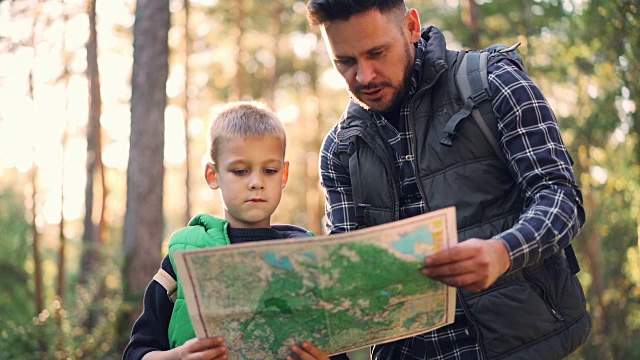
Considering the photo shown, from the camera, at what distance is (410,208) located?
2994 mm

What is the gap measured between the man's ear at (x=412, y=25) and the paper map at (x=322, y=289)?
101cm

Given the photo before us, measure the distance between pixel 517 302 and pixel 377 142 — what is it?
2.55 feet

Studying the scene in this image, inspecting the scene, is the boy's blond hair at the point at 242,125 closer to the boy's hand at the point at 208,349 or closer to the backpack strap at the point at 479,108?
the backpack strap at the point at 479,108

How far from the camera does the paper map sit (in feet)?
7.84

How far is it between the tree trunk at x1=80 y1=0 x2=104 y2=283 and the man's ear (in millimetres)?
12349

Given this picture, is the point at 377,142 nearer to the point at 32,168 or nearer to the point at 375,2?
the point at 375,2

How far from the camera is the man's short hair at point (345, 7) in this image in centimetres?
293

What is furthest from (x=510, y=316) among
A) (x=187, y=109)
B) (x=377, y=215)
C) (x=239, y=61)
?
(x=239, y=61)

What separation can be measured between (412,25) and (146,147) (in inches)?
301

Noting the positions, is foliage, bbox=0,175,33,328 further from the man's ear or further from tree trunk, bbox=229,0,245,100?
the man's ear

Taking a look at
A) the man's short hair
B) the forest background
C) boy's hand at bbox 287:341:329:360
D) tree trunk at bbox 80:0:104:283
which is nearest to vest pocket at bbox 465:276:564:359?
boy's hand at bbox 287:341:329:360

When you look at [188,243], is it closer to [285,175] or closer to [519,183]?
[285,175]

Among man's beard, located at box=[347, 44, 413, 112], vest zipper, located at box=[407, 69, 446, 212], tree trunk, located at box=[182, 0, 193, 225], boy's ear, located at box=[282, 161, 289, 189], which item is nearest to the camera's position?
vest zipper, located at box=[407, 69, 446, 212]

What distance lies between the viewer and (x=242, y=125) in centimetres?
317
